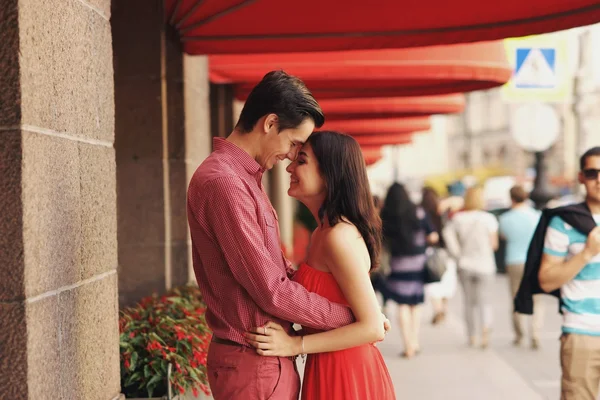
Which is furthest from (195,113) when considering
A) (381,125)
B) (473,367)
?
(381,125)

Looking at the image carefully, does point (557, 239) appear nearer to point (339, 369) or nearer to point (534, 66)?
point (339, 369)

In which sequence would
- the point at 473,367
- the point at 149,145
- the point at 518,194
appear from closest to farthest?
the point at 149,145 → the point at 473,367 → the point at 518,194

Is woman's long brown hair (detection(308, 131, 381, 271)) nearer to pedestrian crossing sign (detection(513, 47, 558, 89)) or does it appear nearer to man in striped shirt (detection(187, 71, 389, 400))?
man in striped shirt (detection(187, 71, 389, 400))

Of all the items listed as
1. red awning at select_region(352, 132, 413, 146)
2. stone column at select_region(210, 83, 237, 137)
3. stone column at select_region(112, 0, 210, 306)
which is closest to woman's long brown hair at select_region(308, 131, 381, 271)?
stone column at select_region(112, 0, 210, 306)

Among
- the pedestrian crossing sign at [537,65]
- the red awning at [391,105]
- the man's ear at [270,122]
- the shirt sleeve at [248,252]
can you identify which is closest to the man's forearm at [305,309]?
the shirt sleeve at [248,252]

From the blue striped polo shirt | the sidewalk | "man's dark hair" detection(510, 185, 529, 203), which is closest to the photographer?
the blue striped polo shirt

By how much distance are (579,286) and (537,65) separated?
838 centimetres

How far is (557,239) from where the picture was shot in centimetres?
480

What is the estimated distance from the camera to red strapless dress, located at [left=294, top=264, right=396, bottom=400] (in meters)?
3.00

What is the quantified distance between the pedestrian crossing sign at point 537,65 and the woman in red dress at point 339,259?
9874mm

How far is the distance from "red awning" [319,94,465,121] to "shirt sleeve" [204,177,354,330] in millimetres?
8322

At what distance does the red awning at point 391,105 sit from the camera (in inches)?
446

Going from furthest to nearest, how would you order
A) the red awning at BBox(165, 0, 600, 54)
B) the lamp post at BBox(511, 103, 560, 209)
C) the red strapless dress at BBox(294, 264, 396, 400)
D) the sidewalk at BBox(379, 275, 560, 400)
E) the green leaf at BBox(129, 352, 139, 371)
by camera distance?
1. the lamp post at BBox(511, 103, 560, 209)
2. the sidewalk at BBox(379, 275, 560, 400)
3. the red awning at BBox(165, 0, 600, 54)
4. the green leaf at BBox(129, 352, 139, 371)
5. the red strapless dress at BBox(294, 264, 396, 400)

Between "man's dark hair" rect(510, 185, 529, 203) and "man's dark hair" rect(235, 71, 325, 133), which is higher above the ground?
"man's dark hair" rect(235, 71, 325, 133)
